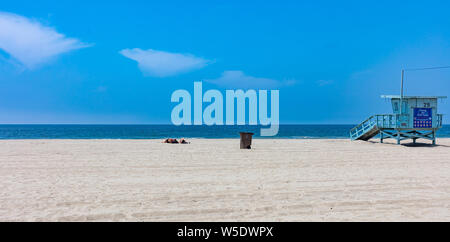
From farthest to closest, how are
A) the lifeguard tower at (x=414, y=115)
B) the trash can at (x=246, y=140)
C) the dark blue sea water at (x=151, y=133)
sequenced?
the dark blue sea water at (x=151, y=133), the lifeguard tower at (x=414, y=115), the trash can at (x=246, y=140)

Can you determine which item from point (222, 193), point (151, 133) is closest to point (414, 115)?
point (222, 193)

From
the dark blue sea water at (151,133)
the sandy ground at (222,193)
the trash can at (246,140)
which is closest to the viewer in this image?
the sandy ground at (222,193)

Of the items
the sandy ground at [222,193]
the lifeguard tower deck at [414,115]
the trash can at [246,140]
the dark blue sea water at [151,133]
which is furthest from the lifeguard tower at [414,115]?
the dark blue sea water at [151,133]

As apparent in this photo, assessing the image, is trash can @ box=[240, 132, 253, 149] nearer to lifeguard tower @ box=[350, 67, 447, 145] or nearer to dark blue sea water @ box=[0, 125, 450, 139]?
lifeguard tower @ box=[350, 67, 447, 145]

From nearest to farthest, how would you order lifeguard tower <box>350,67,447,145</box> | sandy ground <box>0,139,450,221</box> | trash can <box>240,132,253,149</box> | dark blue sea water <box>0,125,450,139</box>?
sandy ground <box>0,139,450,221</box> < trash can <box>240,132,253,149</box> < lifeguard tower <box>350,67,447,145</box> < dark blue sea water <box>0,125,450,139</box>

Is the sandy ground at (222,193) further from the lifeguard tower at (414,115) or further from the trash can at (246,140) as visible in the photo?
the lifeguard tower at (414,115)

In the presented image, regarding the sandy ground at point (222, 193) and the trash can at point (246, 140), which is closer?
the sandy ground at point (222, 193)

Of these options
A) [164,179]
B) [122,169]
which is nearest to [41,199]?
[164,179]

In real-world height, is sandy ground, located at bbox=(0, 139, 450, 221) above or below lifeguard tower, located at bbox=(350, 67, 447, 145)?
below

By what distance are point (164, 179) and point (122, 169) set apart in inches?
96.5

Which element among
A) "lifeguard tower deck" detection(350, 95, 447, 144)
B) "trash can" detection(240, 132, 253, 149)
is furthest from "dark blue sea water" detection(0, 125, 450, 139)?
"trash can" detection(240, 132, 253, 149)

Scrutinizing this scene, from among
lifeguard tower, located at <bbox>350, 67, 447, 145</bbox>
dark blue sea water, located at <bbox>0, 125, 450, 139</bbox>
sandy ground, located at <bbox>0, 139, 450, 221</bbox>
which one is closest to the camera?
sandy ground, located at <bbox>0, 139, 450, 221</bbox>

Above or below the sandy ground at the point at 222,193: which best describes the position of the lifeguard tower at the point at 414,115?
above
